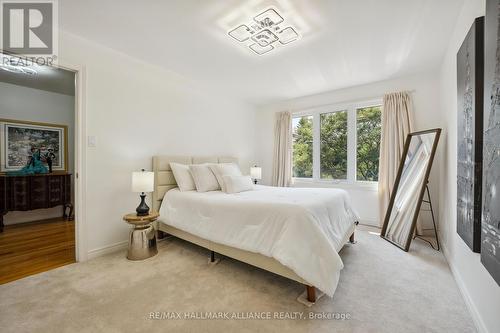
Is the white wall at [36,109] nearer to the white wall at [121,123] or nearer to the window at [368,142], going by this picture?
the white wall at [121,123]

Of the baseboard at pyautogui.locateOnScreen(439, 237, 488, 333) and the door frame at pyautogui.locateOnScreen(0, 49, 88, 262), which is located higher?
the door frame at pyautogui.locateOnScreen(0, 49, 88, 262)

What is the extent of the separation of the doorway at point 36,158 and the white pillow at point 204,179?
1.72 metres

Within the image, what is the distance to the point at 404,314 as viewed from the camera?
1.54 m

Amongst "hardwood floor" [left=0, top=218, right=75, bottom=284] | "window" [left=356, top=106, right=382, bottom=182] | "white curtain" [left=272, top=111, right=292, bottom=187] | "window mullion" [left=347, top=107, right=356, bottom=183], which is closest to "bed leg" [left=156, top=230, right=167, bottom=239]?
"hardwood floor" [left=0, top=218, right=75, bottom=284]

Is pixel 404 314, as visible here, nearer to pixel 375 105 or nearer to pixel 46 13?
pixel 375 105

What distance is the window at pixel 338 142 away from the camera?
12.6ft

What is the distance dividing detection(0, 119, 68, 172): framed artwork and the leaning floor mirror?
6036 millimetres

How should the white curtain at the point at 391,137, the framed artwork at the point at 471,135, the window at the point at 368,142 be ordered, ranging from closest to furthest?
1. the framed artwork at the point at 471,135
2. the white curtain at the point at 391,137
3. the window at the point at 368,142

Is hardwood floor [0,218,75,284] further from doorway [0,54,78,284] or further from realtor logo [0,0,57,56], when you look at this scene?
realtor logo [0,0,57,56]

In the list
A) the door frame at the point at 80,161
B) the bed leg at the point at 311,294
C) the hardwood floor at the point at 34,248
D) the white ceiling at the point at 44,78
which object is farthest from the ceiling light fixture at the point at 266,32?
the hardwood floor at the point at 34,248

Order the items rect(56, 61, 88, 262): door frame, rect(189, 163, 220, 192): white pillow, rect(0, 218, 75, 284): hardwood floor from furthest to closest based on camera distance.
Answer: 1. rect(189, 163, 220, 192): white pillow
2. rect(56, 61, 88, 262): door frame
3. rect(0, 218, 75, 284): hardwood floor

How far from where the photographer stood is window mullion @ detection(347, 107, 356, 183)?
395 centimetres

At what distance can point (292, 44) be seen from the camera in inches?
98.0

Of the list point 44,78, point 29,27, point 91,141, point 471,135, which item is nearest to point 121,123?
point 91,141
